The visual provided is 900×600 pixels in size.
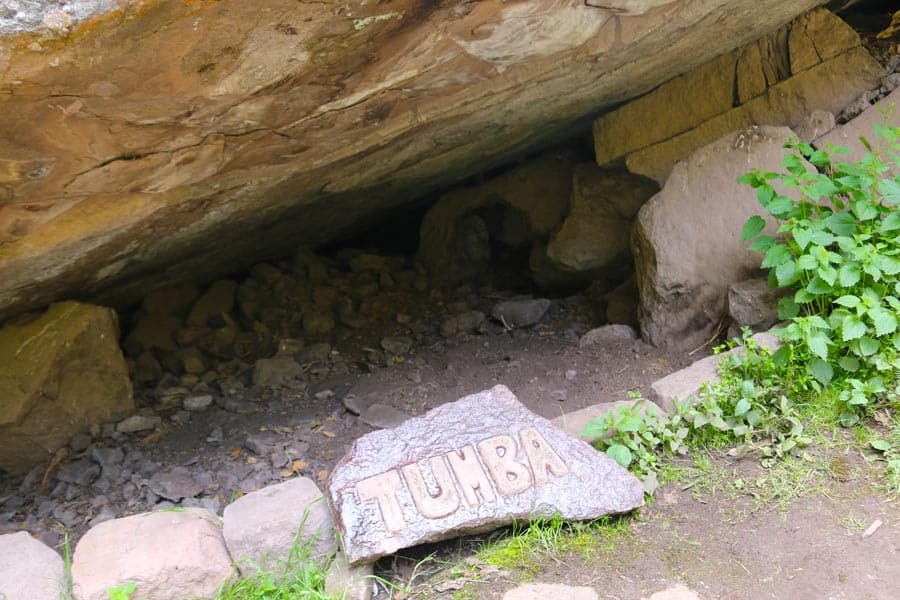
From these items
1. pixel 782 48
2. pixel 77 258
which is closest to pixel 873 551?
pixel 782 48

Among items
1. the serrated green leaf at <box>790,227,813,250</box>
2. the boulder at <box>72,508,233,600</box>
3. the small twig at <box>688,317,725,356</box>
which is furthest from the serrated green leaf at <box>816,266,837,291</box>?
the boulder at <box>72,508,233,600</box>

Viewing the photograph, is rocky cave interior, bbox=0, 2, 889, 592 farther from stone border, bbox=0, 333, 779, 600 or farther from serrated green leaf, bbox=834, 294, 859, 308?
serrated green leaf, bbox=834, 294, 859, 308

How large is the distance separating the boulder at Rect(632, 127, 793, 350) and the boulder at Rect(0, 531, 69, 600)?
8.73 feet

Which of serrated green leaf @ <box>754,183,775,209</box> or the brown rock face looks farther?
serrated green leaf @ <box>754,183,775,209</box>

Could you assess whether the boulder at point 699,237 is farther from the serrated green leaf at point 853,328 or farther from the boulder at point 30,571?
the boulder at point 30,571

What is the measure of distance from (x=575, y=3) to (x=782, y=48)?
64.1 inches

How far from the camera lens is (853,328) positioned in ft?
9.17

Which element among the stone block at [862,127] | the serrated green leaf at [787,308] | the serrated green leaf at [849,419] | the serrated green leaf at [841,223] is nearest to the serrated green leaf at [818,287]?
the serrated green leaf at [787,308]

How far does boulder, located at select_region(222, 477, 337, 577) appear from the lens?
2.49 metres

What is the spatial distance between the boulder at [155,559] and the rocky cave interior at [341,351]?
22.1 inches

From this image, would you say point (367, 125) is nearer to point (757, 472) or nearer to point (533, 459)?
point (533, 459)

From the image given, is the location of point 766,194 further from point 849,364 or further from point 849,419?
point 849,419

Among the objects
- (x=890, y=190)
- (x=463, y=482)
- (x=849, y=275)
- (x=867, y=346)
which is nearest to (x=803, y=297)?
(x=849, y=275)

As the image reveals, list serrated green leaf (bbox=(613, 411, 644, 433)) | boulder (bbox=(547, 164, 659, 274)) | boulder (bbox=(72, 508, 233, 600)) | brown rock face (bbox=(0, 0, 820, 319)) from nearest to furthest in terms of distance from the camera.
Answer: brown rock face (bbox=(0, 0, 820, 319)) → boulder (bbox=(72, 508, 233, 600)) → serrated green leaf (bbox=(613, 411, 644, 433)) → boulder (bbox=(547, 164, 659, 274))
